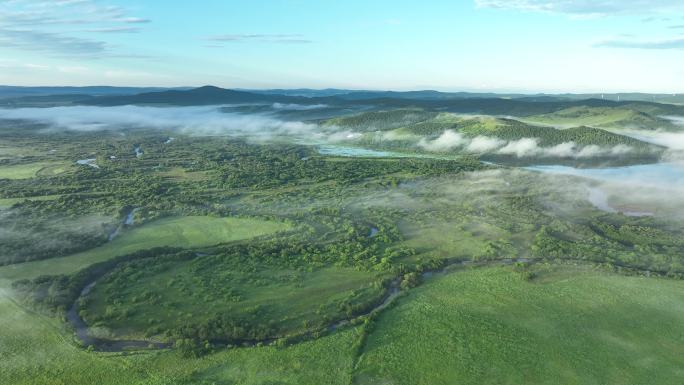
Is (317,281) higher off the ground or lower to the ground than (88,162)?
lower

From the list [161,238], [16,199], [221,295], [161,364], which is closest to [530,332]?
[221,295]

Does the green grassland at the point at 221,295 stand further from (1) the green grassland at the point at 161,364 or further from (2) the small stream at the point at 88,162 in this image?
(2) the small stream at the point at 88,162

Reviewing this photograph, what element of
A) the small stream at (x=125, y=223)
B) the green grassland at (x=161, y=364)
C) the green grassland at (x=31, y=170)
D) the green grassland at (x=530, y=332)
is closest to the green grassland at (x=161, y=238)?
the small stream at (x=125, y=223)

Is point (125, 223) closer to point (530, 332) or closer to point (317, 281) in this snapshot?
point (317, 281)

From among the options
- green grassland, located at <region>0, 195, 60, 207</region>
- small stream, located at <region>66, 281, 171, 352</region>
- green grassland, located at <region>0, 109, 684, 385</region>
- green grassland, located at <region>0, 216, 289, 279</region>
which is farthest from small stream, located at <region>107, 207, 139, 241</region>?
small stream, located at <region>66, 281, 171, 352</region>

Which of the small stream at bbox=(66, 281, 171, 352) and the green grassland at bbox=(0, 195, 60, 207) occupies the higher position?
the green grassland at bbox=(0, 195, 60, 207)

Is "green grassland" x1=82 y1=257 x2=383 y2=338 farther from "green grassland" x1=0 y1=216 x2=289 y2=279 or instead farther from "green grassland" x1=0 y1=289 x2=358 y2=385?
"green grassland" x1=0 y1=216 x2=289 y2=279

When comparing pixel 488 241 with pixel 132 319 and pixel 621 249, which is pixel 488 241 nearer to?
pixel 621 249
